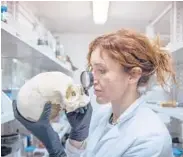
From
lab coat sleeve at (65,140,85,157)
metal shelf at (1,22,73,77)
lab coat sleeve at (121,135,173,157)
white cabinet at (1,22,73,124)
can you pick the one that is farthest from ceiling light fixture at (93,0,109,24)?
lab coat sleeve at (121,135,173,157)

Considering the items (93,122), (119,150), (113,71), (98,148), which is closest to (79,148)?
(93,122)

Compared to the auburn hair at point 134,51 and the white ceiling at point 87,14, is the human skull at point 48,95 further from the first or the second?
the white ceiling at point 87,14

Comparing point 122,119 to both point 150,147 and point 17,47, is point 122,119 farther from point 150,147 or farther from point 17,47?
point 17,47

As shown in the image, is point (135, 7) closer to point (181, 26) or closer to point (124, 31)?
Result: point (181, 26)

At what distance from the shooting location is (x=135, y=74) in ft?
3.35

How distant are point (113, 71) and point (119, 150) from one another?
0.30m

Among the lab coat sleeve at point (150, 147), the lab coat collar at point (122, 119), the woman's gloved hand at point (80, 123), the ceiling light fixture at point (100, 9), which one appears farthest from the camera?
the ceiling light fixture at point (100, 9)

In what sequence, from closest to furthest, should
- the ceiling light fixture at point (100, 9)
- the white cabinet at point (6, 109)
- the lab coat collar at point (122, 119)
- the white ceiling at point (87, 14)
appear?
the lab coat collar at point (122, 119), the white cabinet at point (6, 109), the ceiling light fixture at point (100, 9), the white ceiling at point (87, 14)

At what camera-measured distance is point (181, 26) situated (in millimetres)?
2051

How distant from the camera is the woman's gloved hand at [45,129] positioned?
1.06 m

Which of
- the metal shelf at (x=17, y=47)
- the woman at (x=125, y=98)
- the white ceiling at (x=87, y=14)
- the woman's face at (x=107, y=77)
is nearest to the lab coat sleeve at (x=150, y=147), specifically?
the woman at (x=125, y=98)

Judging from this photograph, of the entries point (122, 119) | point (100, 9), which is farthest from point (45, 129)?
point (100, 9)

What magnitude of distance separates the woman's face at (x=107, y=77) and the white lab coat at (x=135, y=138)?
0.10 metres

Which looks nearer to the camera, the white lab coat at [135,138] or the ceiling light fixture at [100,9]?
the white lab coat at [135,138]
